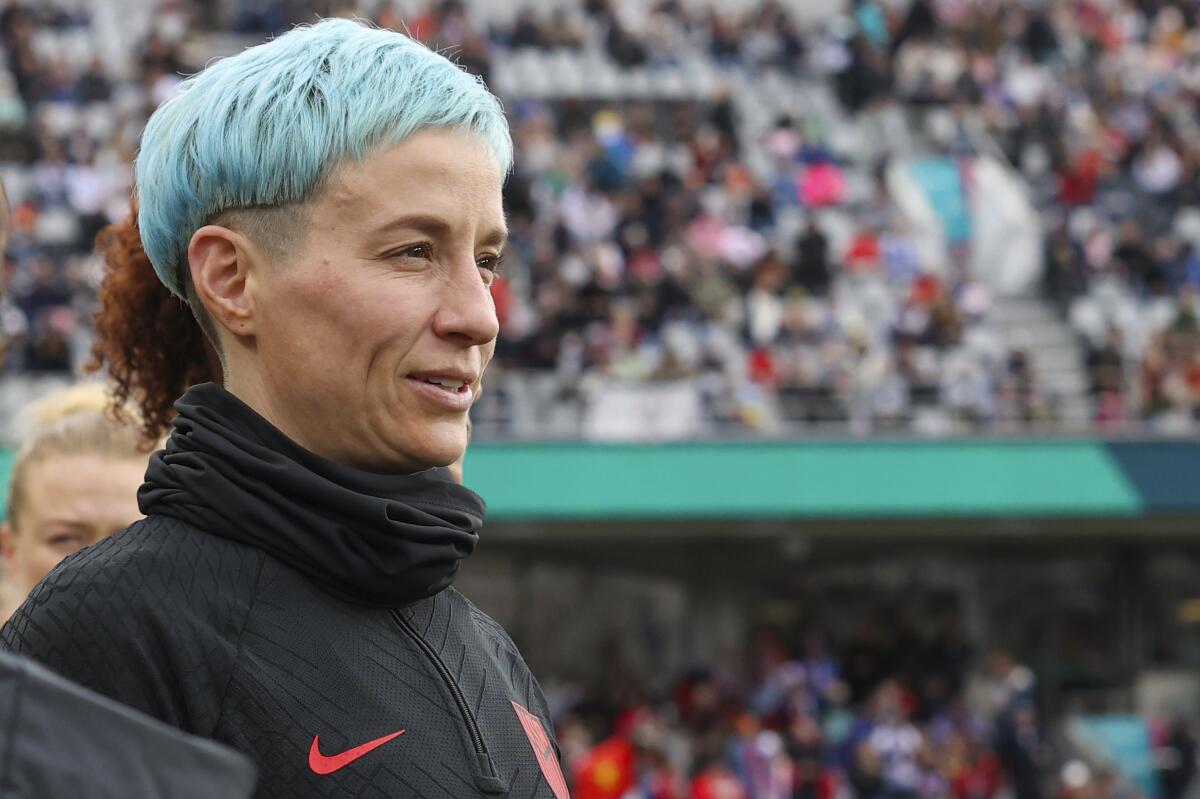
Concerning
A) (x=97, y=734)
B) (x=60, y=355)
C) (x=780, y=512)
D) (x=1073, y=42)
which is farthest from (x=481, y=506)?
(x=1073, y=42)

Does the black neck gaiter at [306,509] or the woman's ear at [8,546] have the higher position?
the black neck gaiter at [306,509]

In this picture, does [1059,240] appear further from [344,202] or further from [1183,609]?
[344,202]

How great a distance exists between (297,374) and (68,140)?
1579 cm

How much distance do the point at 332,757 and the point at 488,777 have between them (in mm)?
151

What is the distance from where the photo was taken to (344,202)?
1.62 metres

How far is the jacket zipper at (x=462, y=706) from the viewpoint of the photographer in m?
1.62

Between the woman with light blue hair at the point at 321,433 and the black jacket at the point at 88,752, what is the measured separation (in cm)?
42

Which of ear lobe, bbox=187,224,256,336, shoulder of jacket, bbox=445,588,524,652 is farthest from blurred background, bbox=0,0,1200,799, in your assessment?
ear lobe, bbox=187,224,256,336

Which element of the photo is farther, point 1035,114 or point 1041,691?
point 1035,114

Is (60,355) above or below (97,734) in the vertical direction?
below

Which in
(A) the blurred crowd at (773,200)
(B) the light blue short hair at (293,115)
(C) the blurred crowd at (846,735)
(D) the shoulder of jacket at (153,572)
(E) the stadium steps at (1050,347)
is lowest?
(C) the blurred crowd at (846,735)

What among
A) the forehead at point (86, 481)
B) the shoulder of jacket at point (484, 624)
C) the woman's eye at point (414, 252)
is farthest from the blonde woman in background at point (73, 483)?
the woman's eye at point (414, 252)

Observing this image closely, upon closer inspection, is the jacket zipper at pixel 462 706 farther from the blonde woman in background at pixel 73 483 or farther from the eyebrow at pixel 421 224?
the blonde woman in background at pixel 73 483

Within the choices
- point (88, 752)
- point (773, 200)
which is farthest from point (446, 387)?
point (773, 200)
